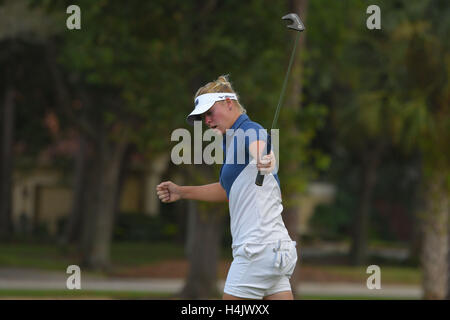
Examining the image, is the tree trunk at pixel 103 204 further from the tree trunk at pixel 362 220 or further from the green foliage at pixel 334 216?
the green foliage at pixel 334 216

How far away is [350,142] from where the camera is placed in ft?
105

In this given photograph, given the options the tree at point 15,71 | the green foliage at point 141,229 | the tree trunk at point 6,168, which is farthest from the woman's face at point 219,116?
the green foliage at point 141,229

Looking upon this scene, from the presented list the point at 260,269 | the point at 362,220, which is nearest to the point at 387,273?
the point at 362,220

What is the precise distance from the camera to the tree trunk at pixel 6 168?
3591 centimetres

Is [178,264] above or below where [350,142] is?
below

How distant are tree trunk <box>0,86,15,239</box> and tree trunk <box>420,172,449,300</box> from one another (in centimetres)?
2045

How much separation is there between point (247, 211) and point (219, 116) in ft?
1.91

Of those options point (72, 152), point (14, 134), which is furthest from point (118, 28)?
point (72, 152)

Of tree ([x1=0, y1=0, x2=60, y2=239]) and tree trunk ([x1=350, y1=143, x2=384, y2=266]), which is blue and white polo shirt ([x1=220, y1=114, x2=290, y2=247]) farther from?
tree trunk ([x1=350, y1=143, x2=384, y2=266])

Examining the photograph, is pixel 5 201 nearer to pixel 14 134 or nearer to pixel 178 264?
pixel 14 134

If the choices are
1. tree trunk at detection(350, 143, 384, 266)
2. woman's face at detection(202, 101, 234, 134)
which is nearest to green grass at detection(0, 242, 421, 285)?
tree trunk at detection(350, 143, 384, 266)

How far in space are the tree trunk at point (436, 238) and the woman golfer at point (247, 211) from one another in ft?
45.5

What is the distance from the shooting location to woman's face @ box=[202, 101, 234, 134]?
17.5 feet

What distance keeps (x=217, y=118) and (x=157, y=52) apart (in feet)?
40.6
